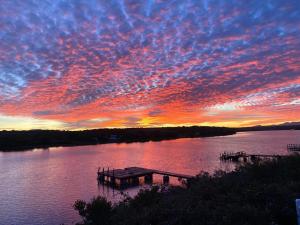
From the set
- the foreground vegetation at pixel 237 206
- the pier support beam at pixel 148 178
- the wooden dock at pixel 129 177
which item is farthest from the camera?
the pier support beam at pixel 148 178

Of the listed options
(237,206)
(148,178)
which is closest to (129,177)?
(148,178)

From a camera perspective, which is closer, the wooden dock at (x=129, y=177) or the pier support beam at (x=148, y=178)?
the wooden dock at (x=129, y=177)

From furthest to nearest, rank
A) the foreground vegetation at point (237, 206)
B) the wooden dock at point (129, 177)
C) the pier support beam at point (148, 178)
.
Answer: the pier support beam at point (148, 178) → the wooden dock at point (129, 177) → the foreground vegetation at point (237, 206)

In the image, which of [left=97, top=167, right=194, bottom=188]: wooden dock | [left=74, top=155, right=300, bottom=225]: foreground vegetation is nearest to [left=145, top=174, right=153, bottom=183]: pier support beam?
[left=97, top=167, right=194, bottom=188]: wooden dock

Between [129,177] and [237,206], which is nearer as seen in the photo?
[237,206]

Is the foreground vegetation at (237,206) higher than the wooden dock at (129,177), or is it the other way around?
the foreground vegetation at (237,206)

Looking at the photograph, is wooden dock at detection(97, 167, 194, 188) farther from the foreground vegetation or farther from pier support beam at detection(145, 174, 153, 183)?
the foreground vegetation

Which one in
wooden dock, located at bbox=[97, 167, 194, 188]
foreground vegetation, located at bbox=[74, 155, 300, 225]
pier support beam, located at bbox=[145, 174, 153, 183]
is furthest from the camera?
pier support beam, located at bbox=[145, 174, 153, 183]

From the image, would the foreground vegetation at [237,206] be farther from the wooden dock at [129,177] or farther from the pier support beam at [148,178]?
the pier support beam at [148,178]

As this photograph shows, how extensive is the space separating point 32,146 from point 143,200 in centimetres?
14518

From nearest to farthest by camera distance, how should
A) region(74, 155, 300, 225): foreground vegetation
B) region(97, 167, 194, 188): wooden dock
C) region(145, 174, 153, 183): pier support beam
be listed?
region(74, 155, 300, 225): foreground vegetation → region(97, 167, 194, 188): wooden dock → region(145, 174, 153, 183): pier support beam

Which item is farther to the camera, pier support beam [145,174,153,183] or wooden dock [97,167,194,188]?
pier support beam [145,174,153,183]

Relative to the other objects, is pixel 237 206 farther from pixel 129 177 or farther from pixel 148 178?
pixel 148 178

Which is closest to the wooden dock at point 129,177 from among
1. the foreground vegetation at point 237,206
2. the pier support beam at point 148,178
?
the pier support beam at point 148,178
